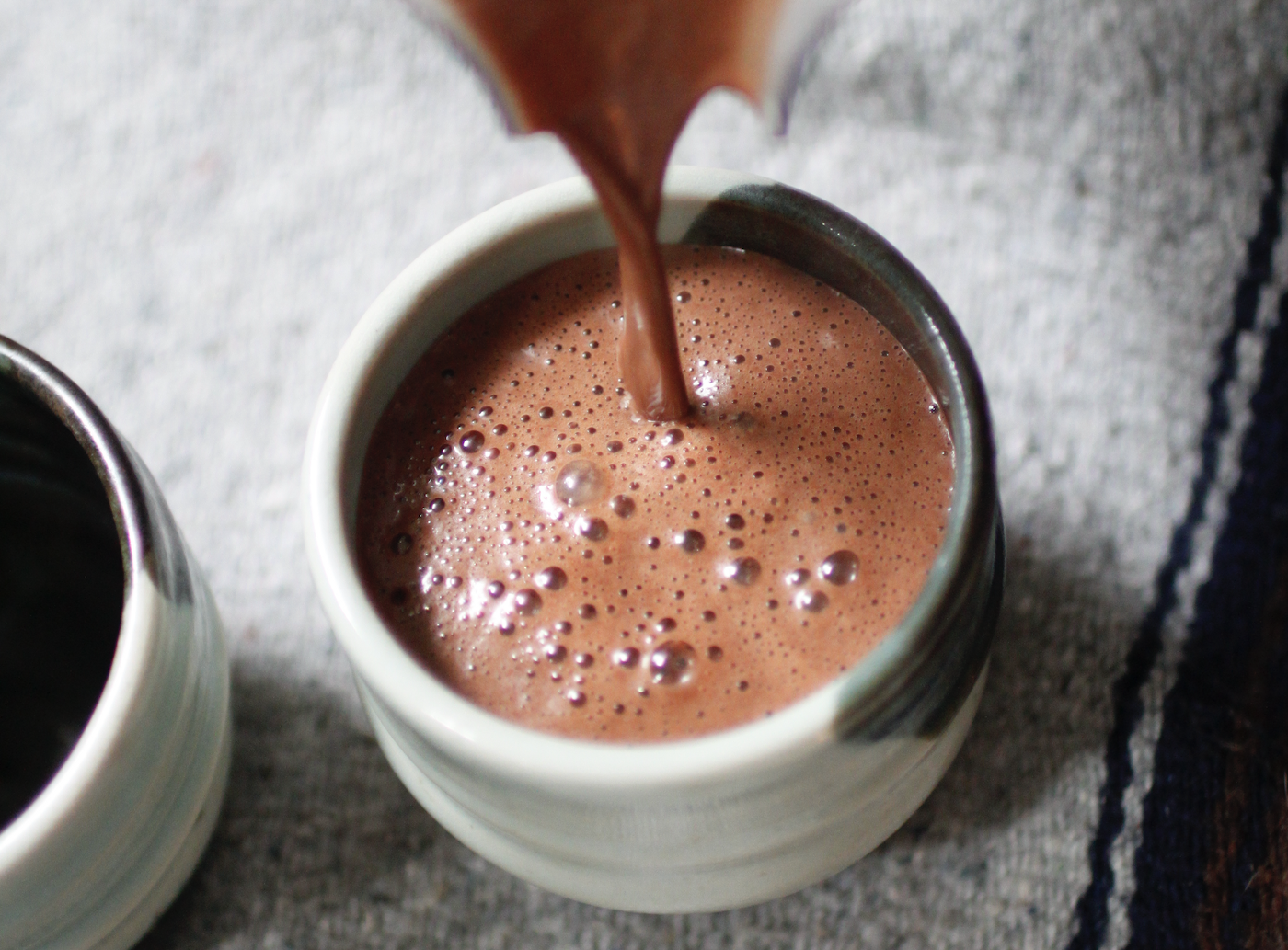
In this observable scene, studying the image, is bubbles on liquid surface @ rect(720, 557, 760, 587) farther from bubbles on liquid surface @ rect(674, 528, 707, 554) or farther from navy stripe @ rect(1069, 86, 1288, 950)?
navy stripe @ rect(1069, 86, 1288, 950)

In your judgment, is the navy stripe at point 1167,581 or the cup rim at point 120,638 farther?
the navy stripe at point 1167,581

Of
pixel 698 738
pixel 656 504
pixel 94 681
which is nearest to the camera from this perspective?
pixel 698 738

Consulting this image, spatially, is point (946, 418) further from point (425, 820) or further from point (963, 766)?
point (425, 820)

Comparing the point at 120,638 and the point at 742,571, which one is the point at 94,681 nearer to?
the point at 120,638

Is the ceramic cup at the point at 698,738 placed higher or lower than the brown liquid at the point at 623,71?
lower

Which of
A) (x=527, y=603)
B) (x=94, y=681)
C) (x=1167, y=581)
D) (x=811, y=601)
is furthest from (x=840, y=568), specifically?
(x=94, y=681)

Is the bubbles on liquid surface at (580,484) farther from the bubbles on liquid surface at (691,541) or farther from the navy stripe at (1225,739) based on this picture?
the navy stripe at (1225,739)

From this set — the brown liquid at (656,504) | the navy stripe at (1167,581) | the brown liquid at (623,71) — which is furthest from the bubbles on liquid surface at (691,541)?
the navy stripe at (1167,581)

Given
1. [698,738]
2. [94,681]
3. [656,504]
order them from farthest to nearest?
[94,681], [656,504], [698,738]
